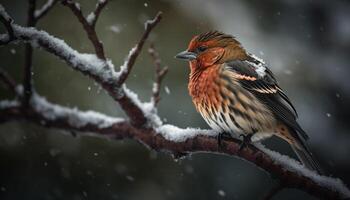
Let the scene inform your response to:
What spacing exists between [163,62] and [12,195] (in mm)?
1465

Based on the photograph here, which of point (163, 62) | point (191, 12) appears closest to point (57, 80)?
point (163, 62)

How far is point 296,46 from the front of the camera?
162 inches

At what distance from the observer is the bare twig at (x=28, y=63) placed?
2.20 meters

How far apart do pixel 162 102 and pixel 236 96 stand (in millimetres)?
990

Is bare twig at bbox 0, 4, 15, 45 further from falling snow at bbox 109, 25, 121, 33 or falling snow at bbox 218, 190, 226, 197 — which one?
falling snow at bbox 218, 190, 226, 197

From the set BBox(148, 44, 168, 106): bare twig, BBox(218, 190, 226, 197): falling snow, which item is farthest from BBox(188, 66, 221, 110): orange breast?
BBox(218, 190, 226, 197): falling snow

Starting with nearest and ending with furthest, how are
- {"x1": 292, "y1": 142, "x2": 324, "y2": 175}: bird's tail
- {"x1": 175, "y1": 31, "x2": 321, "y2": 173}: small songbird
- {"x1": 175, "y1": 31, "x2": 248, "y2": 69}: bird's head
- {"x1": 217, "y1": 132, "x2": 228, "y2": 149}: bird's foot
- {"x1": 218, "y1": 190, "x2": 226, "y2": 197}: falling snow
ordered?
{"x1": 217, "y1": 132, "x2": 228, "y2": 149}: bird's foot < {"x1": 292, "y1": 142, "x2": 324, "y2": 175}: bird's tail < {"x1": 175, "y1": 31, "x2": 321, "y2": 173}: small songbird < {"x1": 175, "y1": 31, "x2": 248, "y2": 69}: bird's head < {"x1": 218, "y1": 190, "x2": 226, "y2": 197}: falling snow

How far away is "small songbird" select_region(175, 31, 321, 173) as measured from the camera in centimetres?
288

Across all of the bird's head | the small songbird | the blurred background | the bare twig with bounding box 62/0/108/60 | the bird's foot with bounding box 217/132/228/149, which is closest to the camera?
the bare twig with bounding box 62/0/108/60

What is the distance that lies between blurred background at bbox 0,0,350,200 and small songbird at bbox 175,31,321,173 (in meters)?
0.73

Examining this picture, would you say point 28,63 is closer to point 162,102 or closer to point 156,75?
point 156,75

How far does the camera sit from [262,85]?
3029 mm

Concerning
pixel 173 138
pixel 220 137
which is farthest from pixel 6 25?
pixel 220 137

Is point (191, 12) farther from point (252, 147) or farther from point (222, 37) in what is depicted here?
point (252, 147)
